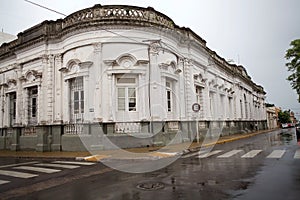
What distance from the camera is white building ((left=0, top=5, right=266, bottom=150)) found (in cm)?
1584

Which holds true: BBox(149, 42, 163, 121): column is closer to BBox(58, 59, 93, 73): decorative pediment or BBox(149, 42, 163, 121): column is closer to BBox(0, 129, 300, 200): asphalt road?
BBox(58, 59, 93, 73): decorative pediment

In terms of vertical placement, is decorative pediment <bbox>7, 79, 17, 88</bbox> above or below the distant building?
below

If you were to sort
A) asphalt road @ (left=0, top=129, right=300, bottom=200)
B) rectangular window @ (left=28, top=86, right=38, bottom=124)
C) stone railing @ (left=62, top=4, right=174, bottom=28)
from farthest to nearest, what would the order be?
rectangular window @ (left=28, top=86, right=38, bottom=124) → stone railing @ (left=62, top=4, right=174, bottom=28) → asphalt road @ (left=0, top=129, right=300, bottom=200)

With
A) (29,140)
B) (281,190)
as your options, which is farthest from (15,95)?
(281,190)

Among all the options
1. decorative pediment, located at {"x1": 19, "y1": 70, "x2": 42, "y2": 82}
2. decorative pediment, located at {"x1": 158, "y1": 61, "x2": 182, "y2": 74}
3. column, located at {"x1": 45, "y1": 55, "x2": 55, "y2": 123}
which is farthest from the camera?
decorative pediment, located at {"x1": 19, "y1": 70, "x2": 42, "y2": 82}

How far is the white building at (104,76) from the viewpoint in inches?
623

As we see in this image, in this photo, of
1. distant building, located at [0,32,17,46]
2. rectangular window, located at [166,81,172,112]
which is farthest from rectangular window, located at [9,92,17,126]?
rectangular window, located at [166,81,172,112]

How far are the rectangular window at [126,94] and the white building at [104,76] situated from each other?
62 millimetres

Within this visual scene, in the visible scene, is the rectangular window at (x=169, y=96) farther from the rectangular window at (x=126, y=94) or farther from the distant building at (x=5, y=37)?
the distant building at (x=5, y=37)

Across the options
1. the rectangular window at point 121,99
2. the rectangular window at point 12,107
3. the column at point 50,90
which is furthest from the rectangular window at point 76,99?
the rectangular window at point 12,107

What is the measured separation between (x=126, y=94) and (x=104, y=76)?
1.74 meters

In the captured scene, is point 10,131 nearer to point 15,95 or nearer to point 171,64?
point 15,95

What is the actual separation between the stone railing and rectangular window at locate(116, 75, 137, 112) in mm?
3798

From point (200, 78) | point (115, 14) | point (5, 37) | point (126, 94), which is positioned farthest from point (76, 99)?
point (5, 37)
